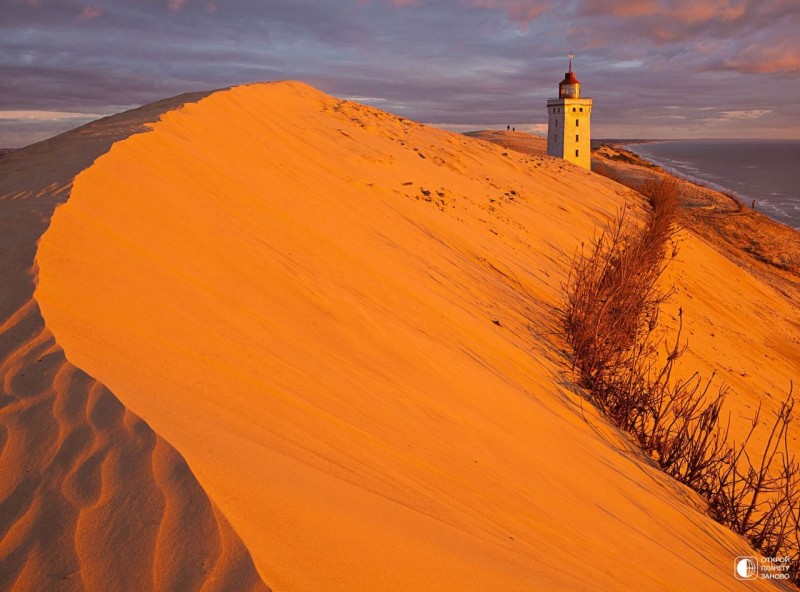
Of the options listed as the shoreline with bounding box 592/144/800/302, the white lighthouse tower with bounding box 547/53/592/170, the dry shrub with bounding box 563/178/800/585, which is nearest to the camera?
the dry shrub with bounding box 563/178/800/585

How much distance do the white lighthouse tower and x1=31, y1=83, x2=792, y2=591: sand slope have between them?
32190mm

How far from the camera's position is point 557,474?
3.12 metres

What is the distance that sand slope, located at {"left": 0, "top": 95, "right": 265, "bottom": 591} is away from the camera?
1.55 m

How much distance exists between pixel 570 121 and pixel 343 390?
36.1m

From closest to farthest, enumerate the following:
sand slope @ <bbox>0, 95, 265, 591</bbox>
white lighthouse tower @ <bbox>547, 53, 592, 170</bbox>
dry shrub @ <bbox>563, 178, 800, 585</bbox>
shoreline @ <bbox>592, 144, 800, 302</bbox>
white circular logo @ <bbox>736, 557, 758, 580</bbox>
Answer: sand slope @ <bbox>0, 95, 265, 591</bbox>, white circular logo @ <bbox>736, 557, 758, 580</bbox>, dry shrub @ <bbox>563, 178, 800, 585</bbox>, shoreline @ <bbox>592, 144, 800, 302</bbox>, white lighthouse tower @ <bbox>547, 53, 592, 170</bbox>

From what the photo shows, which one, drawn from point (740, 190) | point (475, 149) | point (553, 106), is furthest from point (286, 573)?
point (740, 190)

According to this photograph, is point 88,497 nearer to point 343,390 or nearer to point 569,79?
point 343,390

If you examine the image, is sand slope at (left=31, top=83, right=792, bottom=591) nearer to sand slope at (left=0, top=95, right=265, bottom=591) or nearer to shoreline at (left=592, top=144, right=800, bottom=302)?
sand slope at (left=0, top=95, right=265, bottom=591)

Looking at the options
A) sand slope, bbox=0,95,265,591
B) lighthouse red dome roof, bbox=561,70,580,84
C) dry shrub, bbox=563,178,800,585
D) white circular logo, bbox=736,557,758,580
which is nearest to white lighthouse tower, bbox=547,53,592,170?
lighthouse red dome roof, bbox=561,70,580,84

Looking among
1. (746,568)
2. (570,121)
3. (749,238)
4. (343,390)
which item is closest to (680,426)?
(746,568)

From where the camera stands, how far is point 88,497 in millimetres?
1752

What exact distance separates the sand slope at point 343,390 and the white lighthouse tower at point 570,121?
106ft

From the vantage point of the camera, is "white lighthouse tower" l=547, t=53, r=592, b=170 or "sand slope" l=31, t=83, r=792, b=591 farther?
"white lighthouse tower" l=547, t=53, r=592, b=170

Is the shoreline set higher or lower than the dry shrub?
lower
